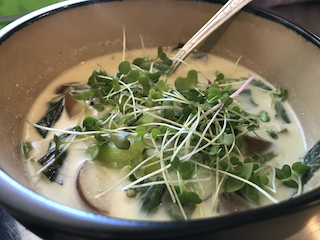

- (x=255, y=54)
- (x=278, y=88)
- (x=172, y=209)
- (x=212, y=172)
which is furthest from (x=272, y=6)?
(x=172, y=209)

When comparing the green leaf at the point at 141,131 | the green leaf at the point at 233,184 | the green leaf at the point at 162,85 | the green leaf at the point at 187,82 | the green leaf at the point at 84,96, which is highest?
the green leaf at the point at 187,82

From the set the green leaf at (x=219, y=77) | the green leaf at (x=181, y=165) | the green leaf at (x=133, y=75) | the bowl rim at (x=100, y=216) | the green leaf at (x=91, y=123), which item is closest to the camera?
the bowl rim at (x=100, y=216)

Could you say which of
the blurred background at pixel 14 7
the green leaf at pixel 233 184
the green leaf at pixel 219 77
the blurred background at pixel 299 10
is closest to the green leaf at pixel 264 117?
the green leaf at pixel 219 77

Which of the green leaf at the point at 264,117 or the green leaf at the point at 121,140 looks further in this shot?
the green leaf at the point at 264,117

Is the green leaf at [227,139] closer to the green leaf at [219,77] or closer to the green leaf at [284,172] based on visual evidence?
the green leaf at [284,172]

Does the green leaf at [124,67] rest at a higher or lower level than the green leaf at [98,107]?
higher

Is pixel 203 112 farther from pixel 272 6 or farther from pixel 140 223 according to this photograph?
pixel 272 6

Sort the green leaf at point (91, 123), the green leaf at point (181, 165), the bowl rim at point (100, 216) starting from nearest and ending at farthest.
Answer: the bowl rim at point (100, 216) < the green leaf at point (181, 165) < the green leaf at point (91, 123)
